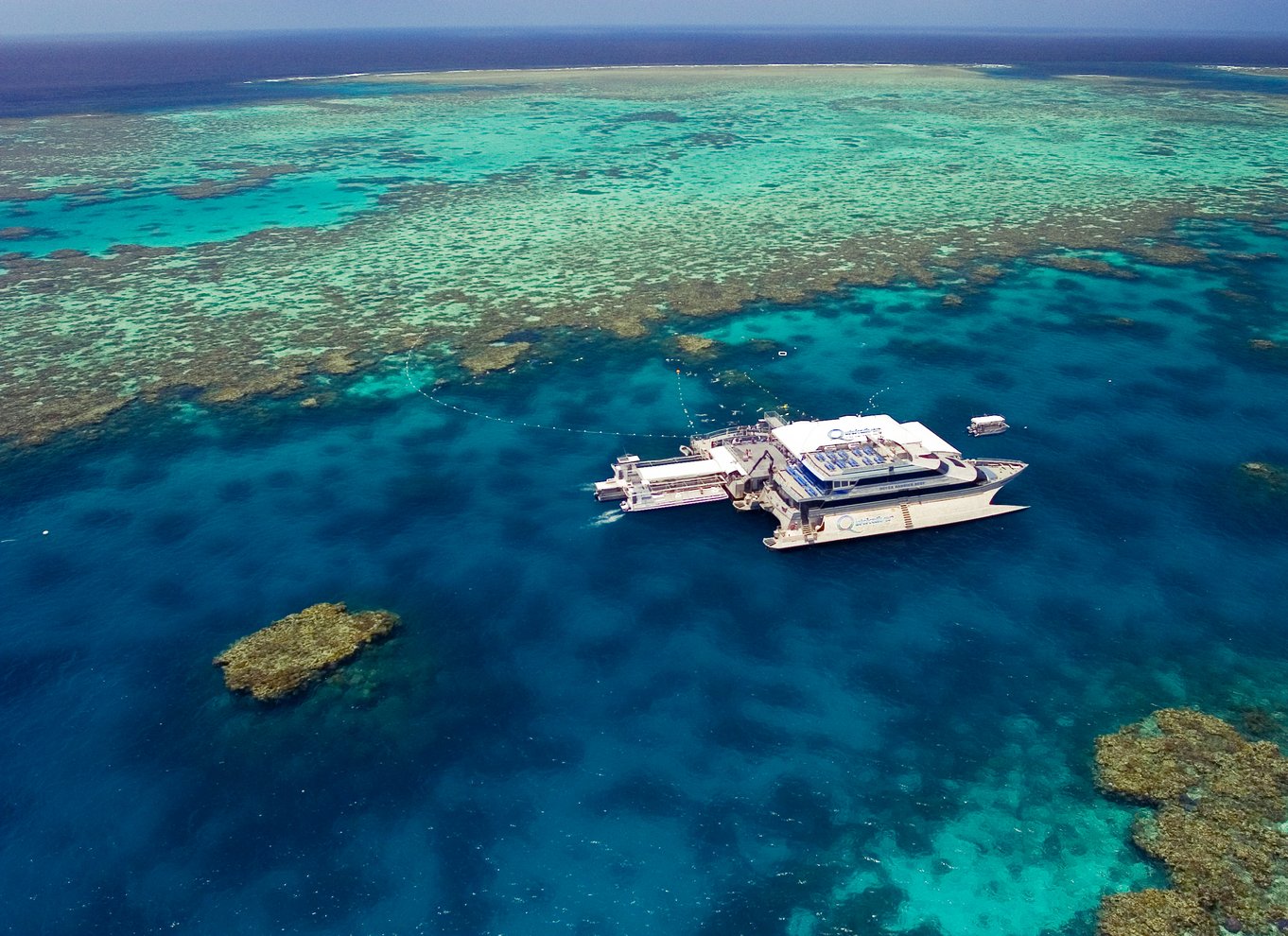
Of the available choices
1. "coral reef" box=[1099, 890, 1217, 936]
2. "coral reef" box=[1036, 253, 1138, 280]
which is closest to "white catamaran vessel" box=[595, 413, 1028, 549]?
"coral reef" box=[1099, 890, 1217, 936]

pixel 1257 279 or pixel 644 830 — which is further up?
pixel 1257 279

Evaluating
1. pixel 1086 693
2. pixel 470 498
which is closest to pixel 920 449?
pixel 1086 693

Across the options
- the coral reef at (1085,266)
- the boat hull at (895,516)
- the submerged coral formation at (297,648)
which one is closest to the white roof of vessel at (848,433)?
the boat hull at (895,516)

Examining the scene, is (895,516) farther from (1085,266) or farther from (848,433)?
(1085,266)

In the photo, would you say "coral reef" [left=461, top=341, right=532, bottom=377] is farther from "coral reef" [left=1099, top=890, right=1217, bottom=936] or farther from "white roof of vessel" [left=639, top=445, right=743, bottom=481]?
"coral reef" [left=1099, top=890, right=1217, bottom=936]

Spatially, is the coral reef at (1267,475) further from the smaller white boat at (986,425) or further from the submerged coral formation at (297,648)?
the submerged coral formation at (297,648)

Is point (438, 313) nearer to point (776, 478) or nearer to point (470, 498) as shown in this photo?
point (470, 498)
